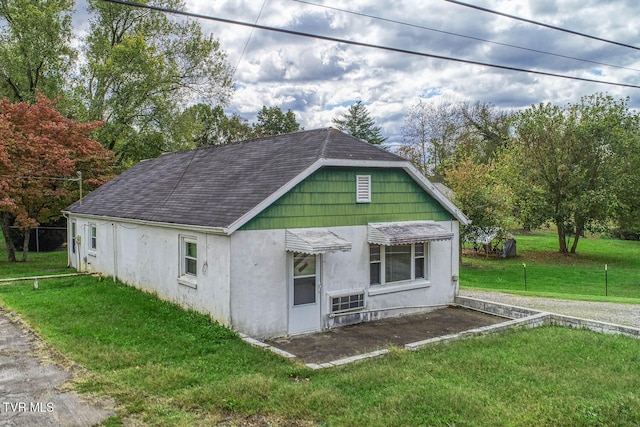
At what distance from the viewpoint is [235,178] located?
1166 centimetres

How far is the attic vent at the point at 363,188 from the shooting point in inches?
440

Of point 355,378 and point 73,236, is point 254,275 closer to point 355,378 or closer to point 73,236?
point 355,378

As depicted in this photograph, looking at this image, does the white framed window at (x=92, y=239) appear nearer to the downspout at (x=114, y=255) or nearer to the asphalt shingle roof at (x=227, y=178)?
the asphalt shingle roof at (x=227, y=178)

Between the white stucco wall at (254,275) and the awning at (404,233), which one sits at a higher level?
the awning at (404,233)

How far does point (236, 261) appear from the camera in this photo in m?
9.27

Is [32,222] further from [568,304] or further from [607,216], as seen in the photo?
[607,216]

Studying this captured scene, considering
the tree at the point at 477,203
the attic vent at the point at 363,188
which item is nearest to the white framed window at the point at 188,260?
the attic vent at the point at 363,188

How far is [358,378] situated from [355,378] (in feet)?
0.14

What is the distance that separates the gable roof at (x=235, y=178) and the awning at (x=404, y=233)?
1.15 meters

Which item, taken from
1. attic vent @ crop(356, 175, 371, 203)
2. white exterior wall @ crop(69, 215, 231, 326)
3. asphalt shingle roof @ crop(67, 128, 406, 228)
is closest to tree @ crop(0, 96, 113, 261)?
white exterior wall @ crop(69, 215, 231, 326)

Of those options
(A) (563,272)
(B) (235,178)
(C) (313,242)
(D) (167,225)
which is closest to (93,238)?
(D) (167,225)

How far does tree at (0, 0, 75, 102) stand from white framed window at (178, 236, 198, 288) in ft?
59.6

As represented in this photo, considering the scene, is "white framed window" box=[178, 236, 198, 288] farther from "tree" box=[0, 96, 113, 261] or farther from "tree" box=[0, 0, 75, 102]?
"tree" box=[0, 0, 75, 102]

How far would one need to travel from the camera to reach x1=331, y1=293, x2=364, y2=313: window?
10773mm
